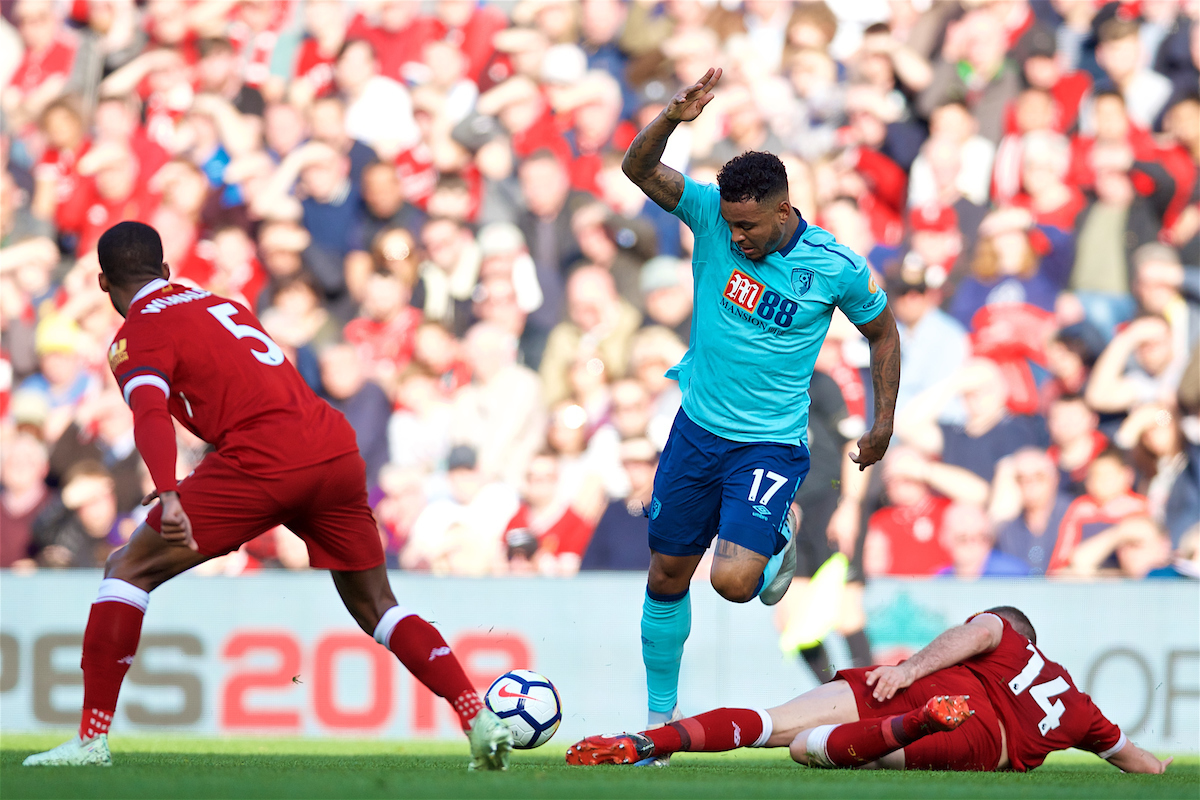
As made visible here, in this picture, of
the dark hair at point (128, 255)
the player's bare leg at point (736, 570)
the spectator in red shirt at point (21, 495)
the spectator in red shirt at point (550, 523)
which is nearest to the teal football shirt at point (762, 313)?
the player's bare leg at point (736, 570)

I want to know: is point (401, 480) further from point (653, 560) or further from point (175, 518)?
point (175, 518)

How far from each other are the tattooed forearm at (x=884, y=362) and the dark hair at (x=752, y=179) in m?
0.80

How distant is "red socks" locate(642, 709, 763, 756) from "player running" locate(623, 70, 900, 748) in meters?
0.53

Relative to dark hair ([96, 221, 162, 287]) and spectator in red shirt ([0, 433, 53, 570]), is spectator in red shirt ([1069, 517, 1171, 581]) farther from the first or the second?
spectator in red shirt ([0, 433, 53, 570])

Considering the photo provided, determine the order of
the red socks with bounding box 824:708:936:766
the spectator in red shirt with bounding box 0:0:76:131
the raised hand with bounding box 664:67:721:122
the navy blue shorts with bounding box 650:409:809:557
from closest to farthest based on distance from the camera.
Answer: the red socks with bounding box 824:708:936:766, the raised hand with bounding box 664:67:721:122, the navy blue shorts with bounding box 650:409:809:557, the spectator in red shirt with bounding box 0:0:76:131

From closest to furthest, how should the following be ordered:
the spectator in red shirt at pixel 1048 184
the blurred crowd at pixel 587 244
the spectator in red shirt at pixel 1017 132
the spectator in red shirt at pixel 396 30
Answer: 1. the blurred crowd at pixel 587 244
2. the spectator in red shirt at pixel 1048 184
3. the spectator in red shirt at pixel 1017 132
4. the spectator in red shirt at pixel 396 30

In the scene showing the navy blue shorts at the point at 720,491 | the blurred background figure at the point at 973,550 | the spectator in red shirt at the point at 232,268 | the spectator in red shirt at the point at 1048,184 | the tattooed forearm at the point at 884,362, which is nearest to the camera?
the navy blue shorts at the point at 720,491

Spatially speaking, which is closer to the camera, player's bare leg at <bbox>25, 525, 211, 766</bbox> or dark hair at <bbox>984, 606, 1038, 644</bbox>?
player's bare leg at <bbox>25, 525, 211, 766</bbox>

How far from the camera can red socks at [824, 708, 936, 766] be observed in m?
5.42

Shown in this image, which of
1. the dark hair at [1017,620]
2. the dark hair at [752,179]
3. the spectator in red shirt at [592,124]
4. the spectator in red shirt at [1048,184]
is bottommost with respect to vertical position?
the dark hair at [1017,620]

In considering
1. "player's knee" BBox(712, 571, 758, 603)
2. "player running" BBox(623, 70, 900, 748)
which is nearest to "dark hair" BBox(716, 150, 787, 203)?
"player running" BBox(623, 70, 900, 748)

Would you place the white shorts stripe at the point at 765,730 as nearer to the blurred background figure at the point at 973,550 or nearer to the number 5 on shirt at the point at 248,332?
the number 5 on shirt at the point at 248,332

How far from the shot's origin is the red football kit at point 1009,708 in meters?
5.88

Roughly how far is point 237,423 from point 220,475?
205 millimetres
